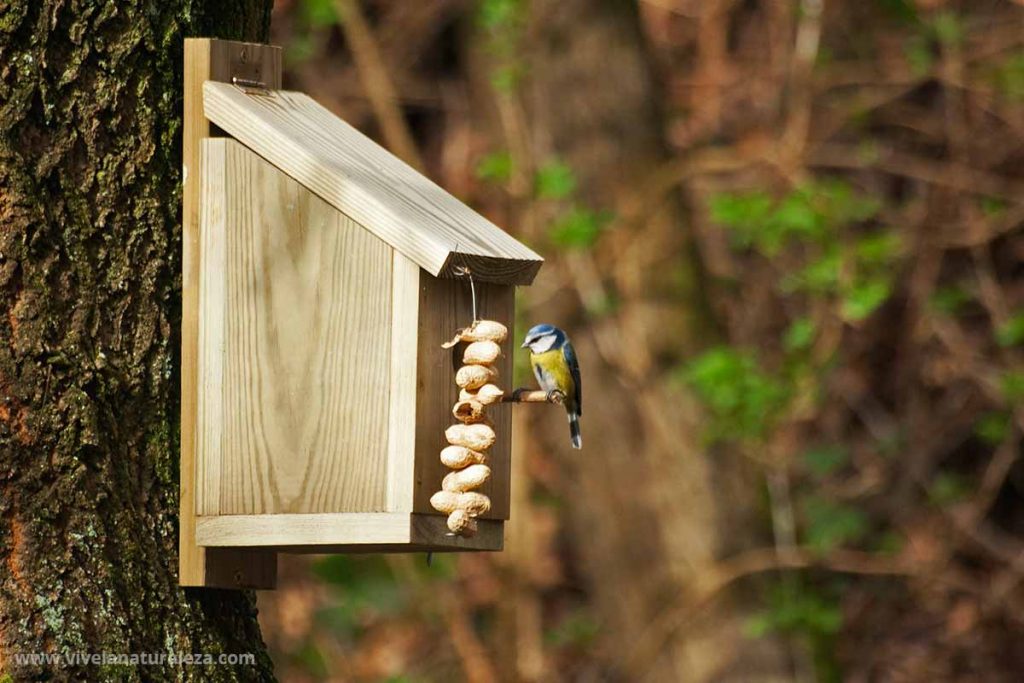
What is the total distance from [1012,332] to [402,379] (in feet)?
13.9

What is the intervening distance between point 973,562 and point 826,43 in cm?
252

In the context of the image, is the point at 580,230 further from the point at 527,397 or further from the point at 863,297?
the point at 527,397

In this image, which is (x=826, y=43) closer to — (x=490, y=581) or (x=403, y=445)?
(x=490, y=581)

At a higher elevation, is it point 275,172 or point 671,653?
point 275,172

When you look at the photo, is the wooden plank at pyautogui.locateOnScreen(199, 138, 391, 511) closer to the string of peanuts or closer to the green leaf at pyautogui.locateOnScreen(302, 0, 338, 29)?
the string of peanuts

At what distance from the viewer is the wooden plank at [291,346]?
2469 mm

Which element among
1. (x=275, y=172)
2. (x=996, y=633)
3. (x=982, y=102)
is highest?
(x=982, y=102)

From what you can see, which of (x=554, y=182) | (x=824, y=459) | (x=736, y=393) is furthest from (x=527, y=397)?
(x=824, y=459)

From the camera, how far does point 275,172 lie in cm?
257

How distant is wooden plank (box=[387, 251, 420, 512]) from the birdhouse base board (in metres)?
0.04

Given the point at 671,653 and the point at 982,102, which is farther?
the point at 982,102

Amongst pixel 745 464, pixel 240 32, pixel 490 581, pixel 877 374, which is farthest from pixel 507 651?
pixel 240 32

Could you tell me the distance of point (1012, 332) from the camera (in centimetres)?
608

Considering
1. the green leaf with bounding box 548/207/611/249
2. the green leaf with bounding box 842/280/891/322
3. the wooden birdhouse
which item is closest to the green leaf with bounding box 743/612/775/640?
the green leaf with bounding box 842/280/891/322
